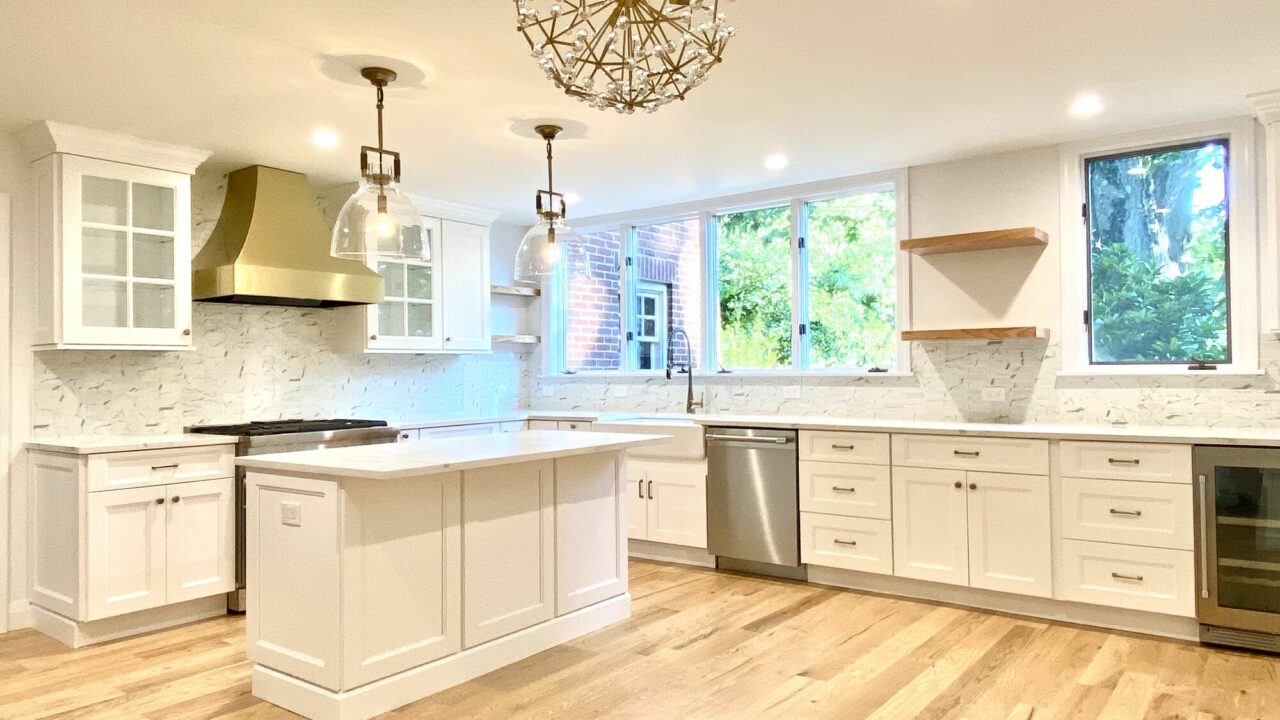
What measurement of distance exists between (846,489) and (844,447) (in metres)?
0.22

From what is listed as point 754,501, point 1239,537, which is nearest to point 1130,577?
point 1239,537

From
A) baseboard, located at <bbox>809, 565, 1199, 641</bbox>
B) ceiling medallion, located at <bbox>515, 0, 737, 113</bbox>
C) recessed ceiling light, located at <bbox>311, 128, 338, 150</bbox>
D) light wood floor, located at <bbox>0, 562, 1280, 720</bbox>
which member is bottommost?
light wood floor, located at <bbox>0, 562, 1280, 720</bbox>

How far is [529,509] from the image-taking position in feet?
11.0

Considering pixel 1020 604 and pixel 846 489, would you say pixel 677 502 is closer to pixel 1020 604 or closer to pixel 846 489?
pixel 846 489

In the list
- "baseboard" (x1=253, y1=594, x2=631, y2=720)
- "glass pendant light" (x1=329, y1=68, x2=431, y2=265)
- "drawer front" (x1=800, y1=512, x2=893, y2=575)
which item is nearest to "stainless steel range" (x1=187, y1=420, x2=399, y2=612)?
"baseboard" (x1=253, y1=594, x2=631, y2=720)

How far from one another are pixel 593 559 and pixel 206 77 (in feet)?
8.22

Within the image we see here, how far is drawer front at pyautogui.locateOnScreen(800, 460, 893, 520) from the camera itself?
4.21 metres

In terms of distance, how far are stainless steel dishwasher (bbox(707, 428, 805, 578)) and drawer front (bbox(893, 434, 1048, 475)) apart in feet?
2.06

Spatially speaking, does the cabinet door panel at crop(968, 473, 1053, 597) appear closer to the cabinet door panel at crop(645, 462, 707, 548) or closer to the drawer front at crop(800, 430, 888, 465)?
the drawer front at crop(800, 430, 888, 465)

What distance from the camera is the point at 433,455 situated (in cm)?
300

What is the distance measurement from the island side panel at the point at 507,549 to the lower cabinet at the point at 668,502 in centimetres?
136

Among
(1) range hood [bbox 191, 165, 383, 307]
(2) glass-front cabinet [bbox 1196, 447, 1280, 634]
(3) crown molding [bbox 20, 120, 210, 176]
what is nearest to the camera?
(2) glass-front cabinet [bbox 1196, 447, 1280, 634]

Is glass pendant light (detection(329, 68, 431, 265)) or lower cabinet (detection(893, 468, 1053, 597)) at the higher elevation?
glass pendant light (detection(329, 68, 431, 265))

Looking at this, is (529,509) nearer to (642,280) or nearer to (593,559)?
(593,559)
